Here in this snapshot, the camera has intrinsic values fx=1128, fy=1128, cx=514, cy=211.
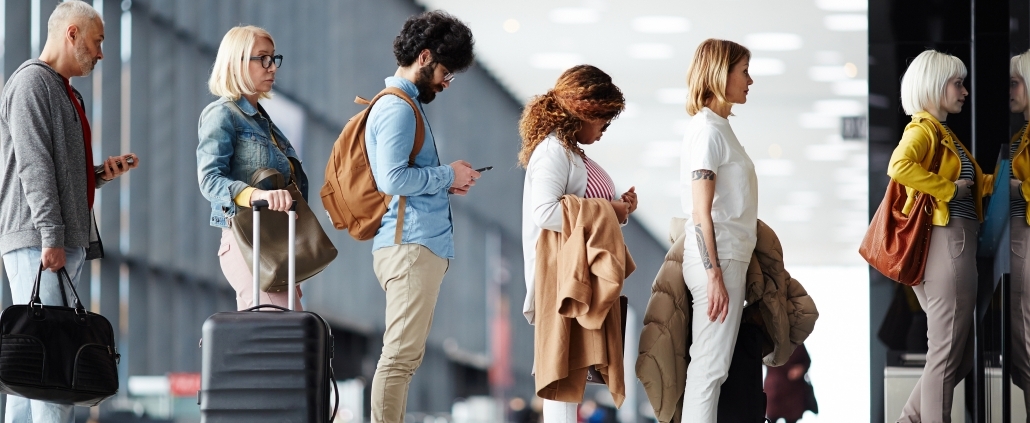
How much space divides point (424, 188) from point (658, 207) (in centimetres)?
461

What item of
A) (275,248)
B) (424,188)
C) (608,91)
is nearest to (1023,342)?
(608,91)

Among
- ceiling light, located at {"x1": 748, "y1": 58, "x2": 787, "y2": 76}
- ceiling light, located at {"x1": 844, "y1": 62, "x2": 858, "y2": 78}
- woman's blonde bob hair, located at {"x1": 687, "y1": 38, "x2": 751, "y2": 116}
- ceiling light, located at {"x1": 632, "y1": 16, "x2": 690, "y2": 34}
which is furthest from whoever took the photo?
ceiling light, located at {"x1": 632, "y1": 16, "x2": 690, "y2": 34}

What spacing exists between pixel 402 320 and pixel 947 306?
207cm

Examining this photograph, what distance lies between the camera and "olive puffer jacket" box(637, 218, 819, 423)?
4102 mm

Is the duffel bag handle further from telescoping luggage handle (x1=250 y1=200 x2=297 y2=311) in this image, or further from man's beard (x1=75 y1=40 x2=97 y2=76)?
man's beard (x1=75 y1=40 x2=97 y2=76)

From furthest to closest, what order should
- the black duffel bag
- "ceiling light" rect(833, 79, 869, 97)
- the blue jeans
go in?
1. "ceiling light" rect(833, 79, 869, 97)
2. the blue jeans
3. the black duffel bag

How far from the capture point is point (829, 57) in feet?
26.7

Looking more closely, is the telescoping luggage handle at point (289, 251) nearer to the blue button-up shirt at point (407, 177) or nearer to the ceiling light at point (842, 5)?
the blue button-up shirt at point (407, 177)

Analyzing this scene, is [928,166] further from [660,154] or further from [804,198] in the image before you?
[660,154]

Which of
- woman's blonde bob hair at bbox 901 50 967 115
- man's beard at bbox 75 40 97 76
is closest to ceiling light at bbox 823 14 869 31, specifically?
woman's blonde bob hair at bbox 901 50 967 115

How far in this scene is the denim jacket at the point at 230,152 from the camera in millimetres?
3873

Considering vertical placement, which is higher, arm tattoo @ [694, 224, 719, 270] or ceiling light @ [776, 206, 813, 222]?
ceiling light @ [776, 206, 813, 222]

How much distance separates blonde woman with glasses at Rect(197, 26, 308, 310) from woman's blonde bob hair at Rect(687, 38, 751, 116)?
5.01 ft

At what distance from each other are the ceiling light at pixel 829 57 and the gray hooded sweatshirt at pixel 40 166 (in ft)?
19.0
